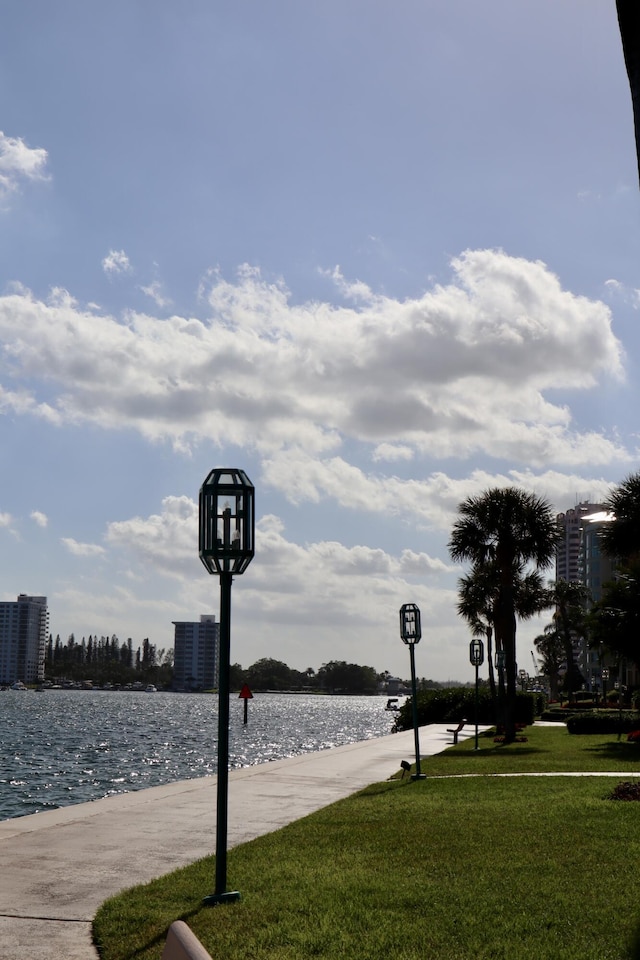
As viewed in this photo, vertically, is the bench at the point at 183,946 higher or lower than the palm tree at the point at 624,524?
lower

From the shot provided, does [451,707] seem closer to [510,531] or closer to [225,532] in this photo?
[510,531]

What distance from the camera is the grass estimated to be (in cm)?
698

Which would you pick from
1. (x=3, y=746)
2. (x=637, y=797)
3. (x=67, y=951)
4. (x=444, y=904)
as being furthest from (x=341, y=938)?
(x=3, y=746)

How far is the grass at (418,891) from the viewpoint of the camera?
698cm

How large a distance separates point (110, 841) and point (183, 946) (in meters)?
8.43

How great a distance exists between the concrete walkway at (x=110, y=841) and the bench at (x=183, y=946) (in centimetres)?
269

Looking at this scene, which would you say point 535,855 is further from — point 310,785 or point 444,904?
point 310,785

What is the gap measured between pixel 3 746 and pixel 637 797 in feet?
148

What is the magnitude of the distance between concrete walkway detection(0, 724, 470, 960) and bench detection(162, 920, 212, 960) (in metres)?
2.69

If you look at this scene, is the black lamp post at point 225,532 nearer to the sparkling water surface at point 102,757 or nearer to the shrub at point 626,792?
the shrub at point 626,792

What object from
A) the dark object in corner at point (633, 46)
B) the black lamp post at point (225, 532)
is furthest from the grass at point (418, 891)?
the dark object in corner at point (633, 46)

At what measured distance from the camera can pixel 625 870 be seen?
9.35m

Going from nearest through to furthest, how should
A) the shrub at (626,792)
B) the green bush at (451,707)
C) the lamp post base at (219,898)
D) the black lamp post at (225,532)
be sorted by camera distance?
the lamp post base at (219,898) < the black lamp post at (225,532) < the shrub at (626,792) < the green bush at (451,707)

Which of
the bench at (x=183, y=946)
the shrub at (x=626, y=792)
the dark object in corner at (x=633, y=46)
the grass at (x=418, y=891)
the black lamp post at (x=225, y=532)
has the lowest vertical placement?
the grass at (x=418, y=891)
